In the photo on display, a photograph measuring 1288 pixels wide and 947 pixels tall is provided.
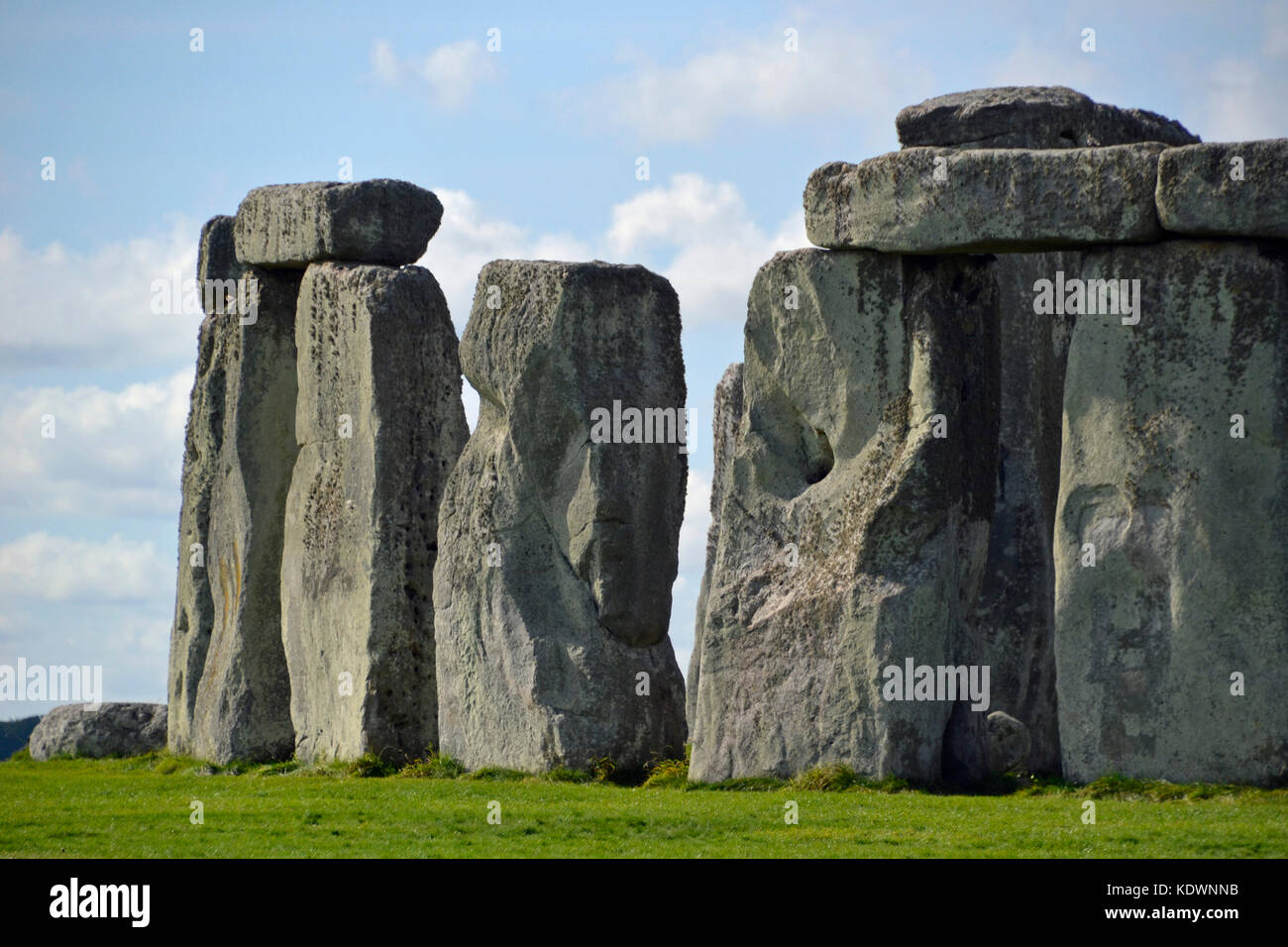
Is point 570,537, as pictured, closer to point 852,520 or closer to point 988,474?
point 852,520

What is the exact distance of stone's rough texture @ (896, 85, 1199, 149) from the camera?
23.0 metres

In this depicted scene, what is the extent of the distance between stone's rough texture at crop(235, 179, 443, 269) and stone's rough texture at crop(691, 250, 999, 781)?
4.73 m

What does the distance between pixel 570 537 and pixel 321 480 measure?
3.56 m

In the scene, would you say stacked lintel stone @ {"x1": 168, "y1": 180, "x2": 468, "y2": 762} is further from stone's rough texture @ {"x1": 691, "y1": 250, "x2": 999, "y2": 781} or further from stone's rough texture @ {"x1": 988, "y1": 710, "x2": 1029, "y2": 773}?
stone's rough texture @ {"x1": 988, "y1": 710, "x2": 1029, "y2": 773}

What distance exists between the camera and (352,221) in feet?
74.6

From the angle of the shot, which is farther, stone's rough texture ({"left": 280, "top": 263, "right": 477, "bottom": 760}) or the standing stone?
the standing stone

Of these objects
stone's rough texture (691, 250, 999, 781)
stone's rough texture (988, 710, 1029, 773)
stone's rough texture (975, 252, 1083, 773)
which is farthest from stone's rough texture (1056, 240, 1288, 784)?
stone's rough texture (975, 252, 1083, 773)

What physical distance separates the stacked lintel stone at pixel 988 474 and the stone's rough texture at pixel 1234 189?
22 mm

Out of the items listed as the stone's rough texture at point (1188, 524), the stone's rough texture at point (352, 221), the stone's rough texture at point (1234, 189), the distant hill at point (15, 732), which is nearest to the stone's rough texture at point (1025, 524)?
the stone's rough texture at point (1188, 524)

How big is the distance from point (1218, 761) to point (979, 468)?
3.15 m

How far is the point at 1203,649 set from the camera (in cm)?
1786
